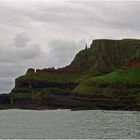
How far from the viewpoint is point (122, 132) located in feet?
323

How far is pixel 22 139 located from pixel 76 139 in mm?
8570

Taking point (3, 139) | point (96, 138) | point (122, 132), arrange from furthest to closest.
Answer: point (122, 132) → point (96, 138) → point (3, 139)

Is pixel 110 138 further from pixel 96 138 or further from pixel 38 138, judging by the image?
pixel 38 138

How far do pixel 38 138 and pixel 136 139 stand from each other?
15944 mm

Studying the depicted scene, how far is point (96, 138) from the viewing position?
279 ft

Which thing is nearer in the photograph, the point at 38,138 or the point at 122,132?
the point at 38,138

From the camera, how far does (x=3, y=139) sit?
79.1 meters

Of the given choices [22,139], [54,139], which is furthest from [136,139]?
[22,139]

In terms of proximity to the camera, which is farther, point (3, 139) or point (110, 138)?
point (110, 138)

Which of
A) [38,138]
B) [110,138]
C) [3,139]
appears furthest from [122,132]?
[3,139]

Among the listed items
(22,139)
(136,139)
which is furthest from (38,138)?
(136,139)

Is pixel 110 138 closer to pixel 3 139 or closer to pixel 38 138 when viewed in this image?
pixel 38 138

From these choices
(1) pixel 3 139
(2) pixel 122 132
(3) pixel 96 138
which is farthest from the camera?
(2) pixel 122 132

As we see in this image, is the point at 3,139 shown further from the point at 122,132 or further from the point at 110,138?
the point at 122,132
